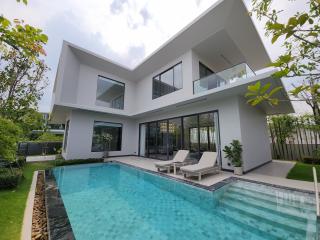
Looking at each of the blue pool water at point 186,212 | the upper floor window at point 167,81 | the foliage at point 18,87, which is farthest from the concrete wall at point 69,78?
the blue pool water at point 186,212

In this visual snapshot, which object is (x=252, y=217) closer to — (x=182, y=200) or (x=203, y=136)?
(x=182, y=200)

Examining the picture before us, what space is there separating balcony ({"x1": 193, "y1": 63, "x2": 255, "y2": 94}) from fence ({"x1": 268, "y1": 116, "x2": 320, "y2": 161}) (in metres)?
10.2

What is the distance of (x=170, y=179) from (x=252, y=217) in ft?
11.9

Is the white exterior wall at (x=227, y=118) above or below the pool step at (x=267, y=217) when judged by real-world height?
above

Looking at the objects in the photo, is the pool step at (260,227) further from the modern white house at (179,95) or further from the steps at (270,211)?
Result: the modern white house at (179,95)

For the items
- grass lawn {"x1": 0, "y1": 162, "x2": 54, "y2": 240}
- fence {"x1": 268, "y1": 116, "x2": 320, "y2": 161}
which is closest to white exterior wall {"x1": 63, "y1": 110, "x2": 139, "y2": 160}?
grass lawn {"x1": 0, "y1": 162, "x2": 54, "y2": 240}

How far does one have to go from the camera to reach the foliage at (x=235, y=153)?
7.53m

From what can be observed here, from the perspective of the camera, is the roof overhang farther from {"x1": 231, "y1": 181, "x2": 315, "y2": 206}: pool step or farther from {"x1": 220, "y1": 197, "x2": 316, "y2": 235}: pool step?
{"x1": 220, "y1": 197, "x2": 316, "y2": 235}: pool step

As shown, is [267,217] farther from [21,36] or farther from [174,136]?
[174,136]

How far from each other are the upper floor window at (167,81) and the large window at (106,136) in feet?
16.4

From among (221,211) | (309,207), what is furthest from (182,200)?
(309,207)

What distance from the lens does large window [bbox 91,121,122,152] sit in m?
13.2

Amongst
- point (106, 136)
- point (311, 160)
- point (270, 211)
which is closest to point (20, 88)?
point (106, 136)

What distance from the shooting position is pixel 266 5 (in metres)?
1.81
